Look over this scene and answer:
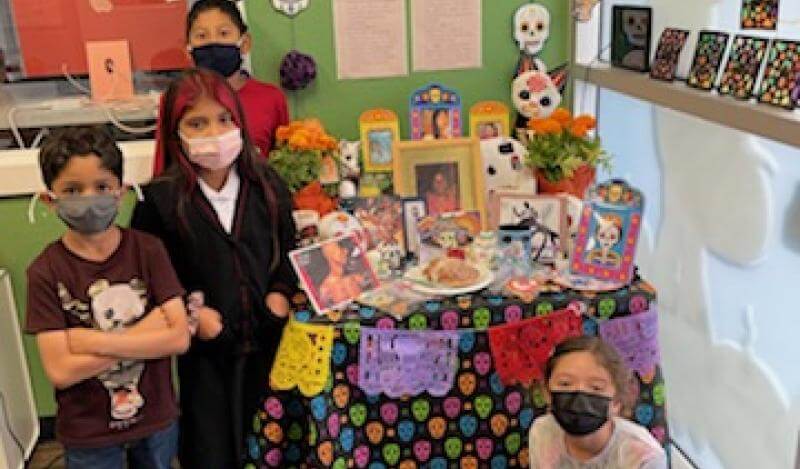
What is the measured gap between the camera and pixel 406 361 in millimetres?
1931

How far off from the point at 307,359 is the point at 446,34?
1328mm

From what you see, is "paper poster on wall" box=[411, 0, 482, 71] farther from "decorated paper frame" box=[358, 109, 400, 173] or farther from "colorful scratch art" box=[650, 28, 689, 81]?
"colorful scratch art" box=[650, 28, 689, 81]

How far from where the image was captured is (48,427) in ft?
9.29

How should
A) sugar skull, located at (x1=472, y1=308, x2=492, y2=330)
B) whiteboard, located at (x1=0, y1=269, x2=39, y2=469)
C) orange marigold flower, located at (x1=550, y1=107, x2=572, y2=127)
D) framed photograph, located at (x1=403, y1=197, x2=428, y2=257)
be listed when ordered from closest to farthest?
sugar skull, located at (x1=472, y1=308, x2=492, y2=330), framed photograph, located at (x1=403, y1=197, x2=428, y2=257), orange marigold flower, located at (x1=550, y1=107, x2=572, y2=127), whiteboard, located at (x1=0, y1=269, x2=39, y2=469)

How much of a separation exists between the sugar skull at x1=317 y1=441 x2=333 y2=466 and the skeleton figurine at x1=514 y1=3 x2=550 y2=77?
147 cm

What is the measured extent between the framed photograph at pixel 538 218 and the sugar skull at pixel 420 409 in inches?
A: 19.0

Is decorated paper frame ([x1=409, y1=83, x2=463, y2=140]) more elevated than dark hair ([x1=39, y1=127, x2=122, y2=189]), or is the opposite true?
dark hair ([x1=39, y1=127, x2=122, y2=189])

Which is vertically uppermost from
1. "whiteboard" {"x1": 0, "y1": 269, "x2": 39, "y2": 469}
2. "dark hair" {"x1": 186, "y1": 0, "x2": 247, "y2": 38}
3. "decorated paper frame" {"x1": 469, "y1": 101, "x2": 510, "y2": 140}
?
A: "dark hair" {"x1": 186, "y1": 0, "x2": 247, "y2": 38}

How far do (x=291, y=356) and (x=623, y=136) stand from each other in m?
1.42

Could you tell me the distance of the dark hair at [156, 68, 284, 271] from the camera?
1.89m

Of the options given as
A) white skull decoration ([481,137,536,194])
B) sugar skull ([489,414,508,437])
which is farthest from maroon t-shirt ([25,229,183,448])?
white skull decoration ([481,137,536,194])

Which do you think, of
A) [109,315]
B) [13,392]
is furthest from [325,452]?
[13,392]

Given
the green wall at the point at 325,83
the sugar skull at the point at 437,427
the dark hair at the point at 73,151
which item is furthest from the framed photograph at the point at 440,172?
the dark hair at the point at 73,151

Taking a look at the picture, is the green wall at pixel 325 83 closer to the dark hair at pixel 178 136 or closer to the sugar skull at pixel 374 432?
the dark hair at pixel 178 136
